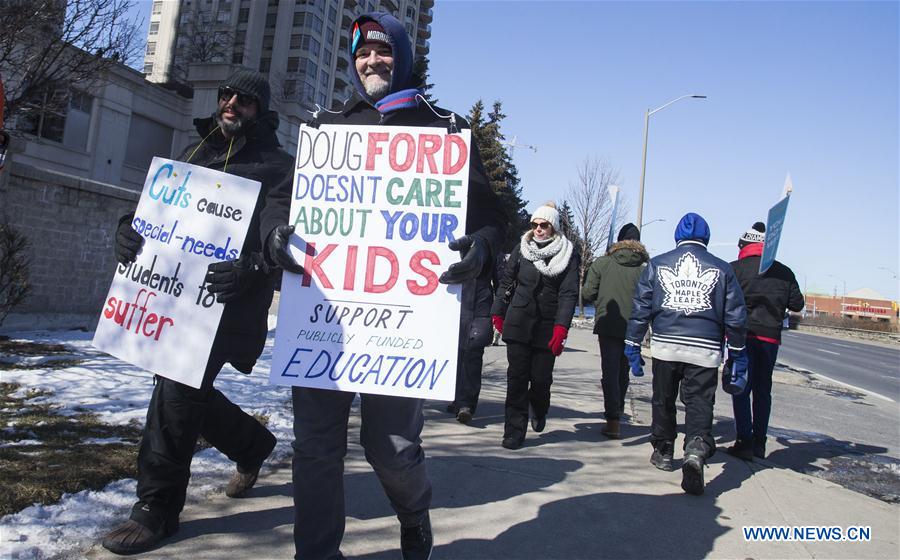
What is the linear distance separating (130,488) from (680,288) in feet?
12.3

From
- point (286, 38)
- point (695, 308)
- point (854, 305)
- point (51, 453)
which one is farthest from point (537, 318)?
point (854, 305)

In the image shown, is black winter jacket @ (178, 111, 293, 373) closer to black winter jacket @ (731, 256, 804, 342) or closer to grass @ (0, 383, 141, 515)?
grass @ (0, 383, 141, 515)

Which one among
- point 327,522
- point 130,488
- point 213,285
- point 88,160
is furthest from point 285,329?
point 88,160

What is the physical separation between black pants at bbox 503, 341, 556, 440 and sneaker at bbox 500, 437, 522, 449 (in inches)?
1.6

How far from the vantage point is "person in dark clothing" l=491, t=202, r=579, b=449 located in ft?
16.6

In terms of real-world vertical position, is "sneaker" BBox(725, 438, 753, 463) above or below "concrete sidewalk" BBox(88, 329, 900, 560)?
above

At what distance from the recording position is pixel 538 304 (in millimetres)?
5211

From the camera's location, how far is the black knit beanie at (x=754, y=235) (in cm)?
612

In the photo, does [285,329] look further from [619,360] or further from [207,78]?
[207,78]

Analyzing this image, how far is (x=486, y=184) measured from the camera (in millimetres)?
2699

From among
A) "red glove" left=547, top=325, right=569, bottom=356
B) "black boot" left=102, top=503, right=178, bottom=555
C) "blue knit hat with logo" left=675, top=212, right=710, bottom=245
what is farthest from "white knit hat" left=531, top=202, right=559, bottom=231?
"black boot" left=102, top=503, right=178, bottom=555

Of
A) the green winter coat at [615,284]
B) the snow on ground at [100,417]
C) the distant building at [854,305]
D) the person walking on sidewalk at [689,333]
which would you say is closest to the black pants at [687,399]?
the person walking on sidewalk at [689,333]

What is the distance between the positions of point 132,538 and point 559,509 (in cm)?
222

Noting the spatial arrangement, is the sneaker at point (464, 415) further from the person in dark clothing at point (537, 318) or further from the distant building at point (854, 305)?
the distant building at point (854, 305)
